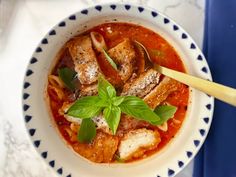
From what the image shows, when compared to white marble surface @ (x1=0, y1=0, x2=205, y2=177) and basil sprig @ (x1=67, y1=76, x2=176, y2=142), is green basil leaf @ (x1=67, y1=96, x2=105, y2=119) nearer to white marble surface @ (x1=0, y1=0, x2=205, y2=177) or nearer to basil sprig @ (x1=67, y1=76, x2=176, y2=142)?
basil sprig @ (x1=67, y1=76, x2=176, y2=142)

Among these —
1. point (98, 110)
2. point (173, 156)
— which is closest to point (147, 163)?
point (173, 156)

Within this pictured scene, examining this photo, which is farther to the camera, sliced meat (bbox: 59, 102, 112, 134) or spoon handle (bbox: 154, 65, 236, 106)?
sliced meat (bbox: 59, 102, 112, 134)

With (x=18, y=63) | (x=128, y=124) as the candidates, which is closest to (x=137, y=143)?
(x=128, y=124)

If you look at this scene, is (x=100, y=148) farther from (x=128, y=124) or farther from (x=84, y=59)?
(x=84, y=59)

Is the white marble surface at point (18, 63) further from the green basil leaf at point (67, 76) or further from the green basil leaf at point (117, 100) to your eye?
the green basil leaf at point (117, 100)

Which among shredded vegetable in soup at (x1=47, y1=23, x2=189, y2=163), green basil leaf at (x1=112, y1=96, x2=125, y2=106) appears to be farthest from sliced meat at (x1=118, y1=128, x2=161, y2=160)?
green basil leaf at (x1=112, y1=96, x2=125, y2=106)

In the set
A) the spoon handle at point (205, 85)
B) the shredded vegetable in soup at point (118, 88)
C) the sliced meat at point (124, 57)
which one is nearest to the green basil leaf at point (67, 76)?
the shredded vegetable in soup at point (118, 88)

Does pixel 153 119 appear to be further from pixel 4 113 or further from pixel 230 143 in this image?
pixel 4 113
